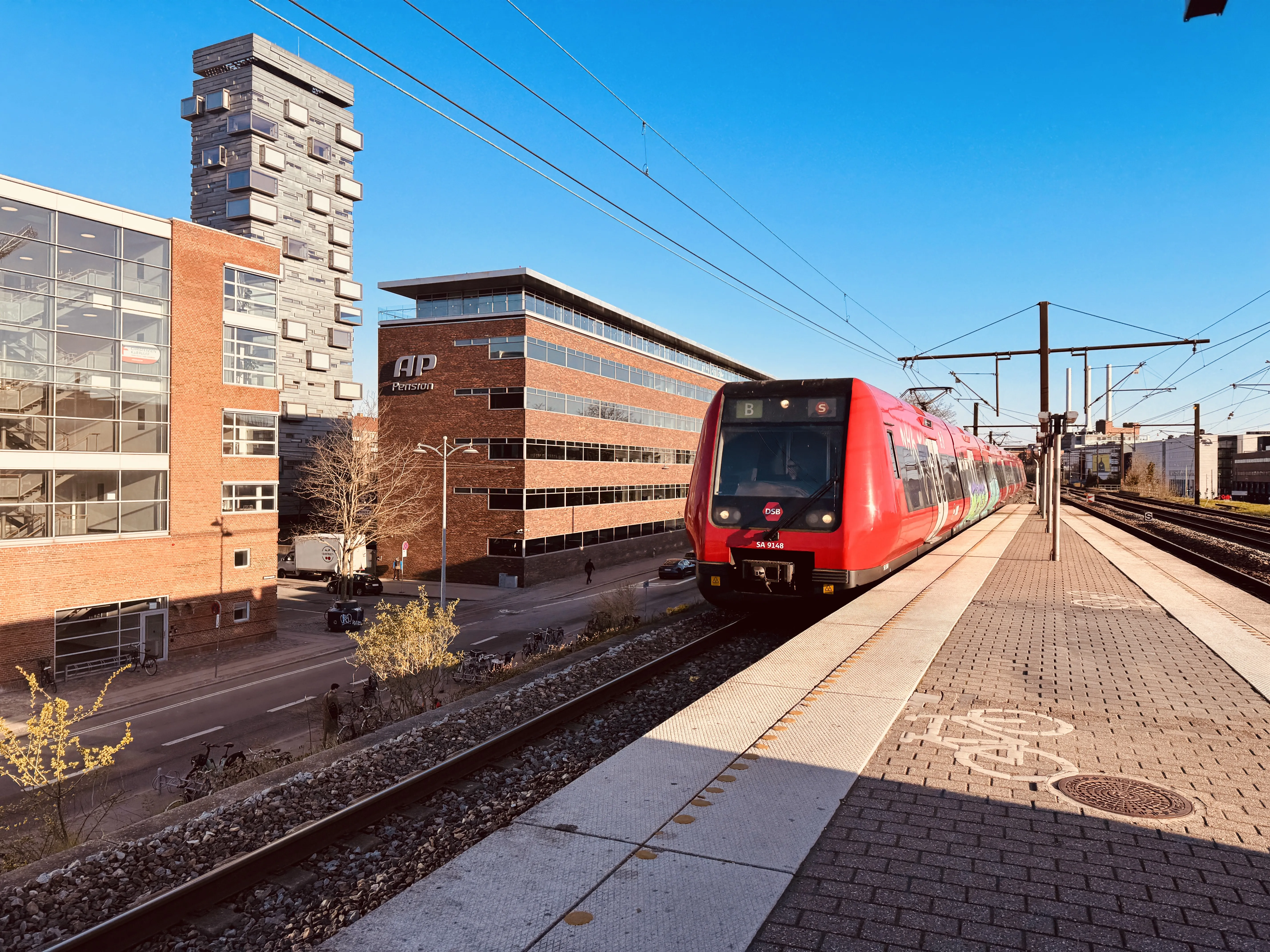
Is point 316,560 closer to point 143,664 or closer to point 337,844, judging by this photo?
point 143,664

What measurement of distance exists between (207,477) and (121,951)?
81.8ft

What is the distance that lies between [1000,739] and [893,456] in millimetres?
6692

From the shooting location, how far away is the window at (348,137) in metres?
67.0

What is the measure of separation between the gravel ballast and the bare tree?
97.7ft

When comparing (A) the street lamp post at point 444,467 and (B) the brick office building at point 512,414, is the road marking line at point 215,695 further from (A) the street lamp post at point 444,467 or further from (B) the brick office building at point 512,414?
(B) the brick office building at point 512,414

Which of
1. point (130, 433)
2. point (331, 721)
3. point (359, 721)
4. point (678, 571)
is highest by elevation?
point (130, 433)

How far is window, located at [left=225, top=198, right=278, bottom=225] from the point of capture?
196 ft

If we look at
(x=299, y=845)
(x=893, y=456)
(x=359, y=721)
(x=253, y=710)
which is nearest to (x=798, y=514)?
(x=893, y=456)

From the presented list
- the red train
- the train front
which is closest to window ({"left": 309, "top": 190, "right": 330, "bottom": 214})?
the red train

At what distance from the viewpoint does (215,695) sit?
21.7 meters

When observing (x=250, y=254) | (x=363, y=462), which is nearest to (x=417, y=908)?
(x=250, y=254)

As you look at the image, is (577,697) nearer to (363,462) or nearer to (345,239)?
(363,462)

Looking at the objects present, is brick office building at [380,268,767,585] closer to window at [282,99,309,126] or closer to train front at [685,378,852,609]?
train front at [685,378,852,609]

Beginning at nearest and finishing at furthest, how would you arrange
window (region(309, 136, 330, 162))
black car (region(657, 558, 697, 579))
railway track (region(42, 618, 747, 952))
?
railway track (region(42, 618, 747, 952)), black car (region(657, 558, 697, 579)), window (region(309, 136, 330, 162))
